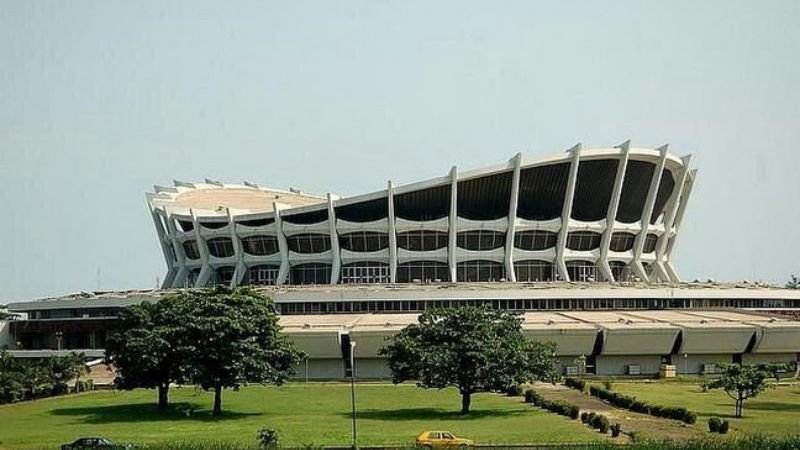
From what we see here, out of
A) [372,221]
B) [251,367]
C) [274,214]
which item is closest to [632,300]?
[372,221]

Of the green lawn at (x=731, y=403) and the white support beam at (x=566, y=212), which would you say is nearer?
the green lawn at (x=731, y=403)

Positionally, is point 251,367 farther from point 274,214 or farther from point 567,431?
point 274,214

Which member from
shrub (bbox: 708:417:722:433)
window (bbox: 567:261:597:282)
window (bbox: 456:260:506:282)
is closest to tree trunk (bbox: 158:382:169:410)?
shrub (bbox: 708:417:722:433)

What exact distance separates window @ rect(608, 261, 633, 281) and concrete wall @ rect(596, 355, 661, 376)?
34834 millimetres

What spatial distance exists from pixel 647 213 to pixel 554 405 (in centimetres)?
5915

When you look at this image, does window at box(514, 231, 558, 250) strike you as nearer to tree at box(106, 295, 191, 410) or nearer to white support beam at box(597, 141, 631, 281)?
white support beam at box(597, 141, 631, 281)

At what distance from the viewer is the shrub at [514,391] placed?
60.2 meters

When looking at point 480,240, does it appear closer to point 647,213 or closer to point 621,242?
point 621,242

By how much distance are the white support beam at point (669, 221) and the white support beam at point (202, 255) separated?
46361mm

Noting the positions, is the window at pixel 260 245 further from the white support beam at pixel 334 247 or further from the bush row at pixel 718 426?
the bush row at pixel 718 426

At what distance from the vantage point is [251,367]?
194 ft

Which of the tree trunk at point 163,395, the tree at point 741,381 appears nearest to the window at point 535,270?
the tree at point 741,381

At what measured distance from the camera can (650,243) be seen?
4702 inches

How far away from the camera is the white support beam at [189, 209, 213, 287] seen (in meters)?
114
